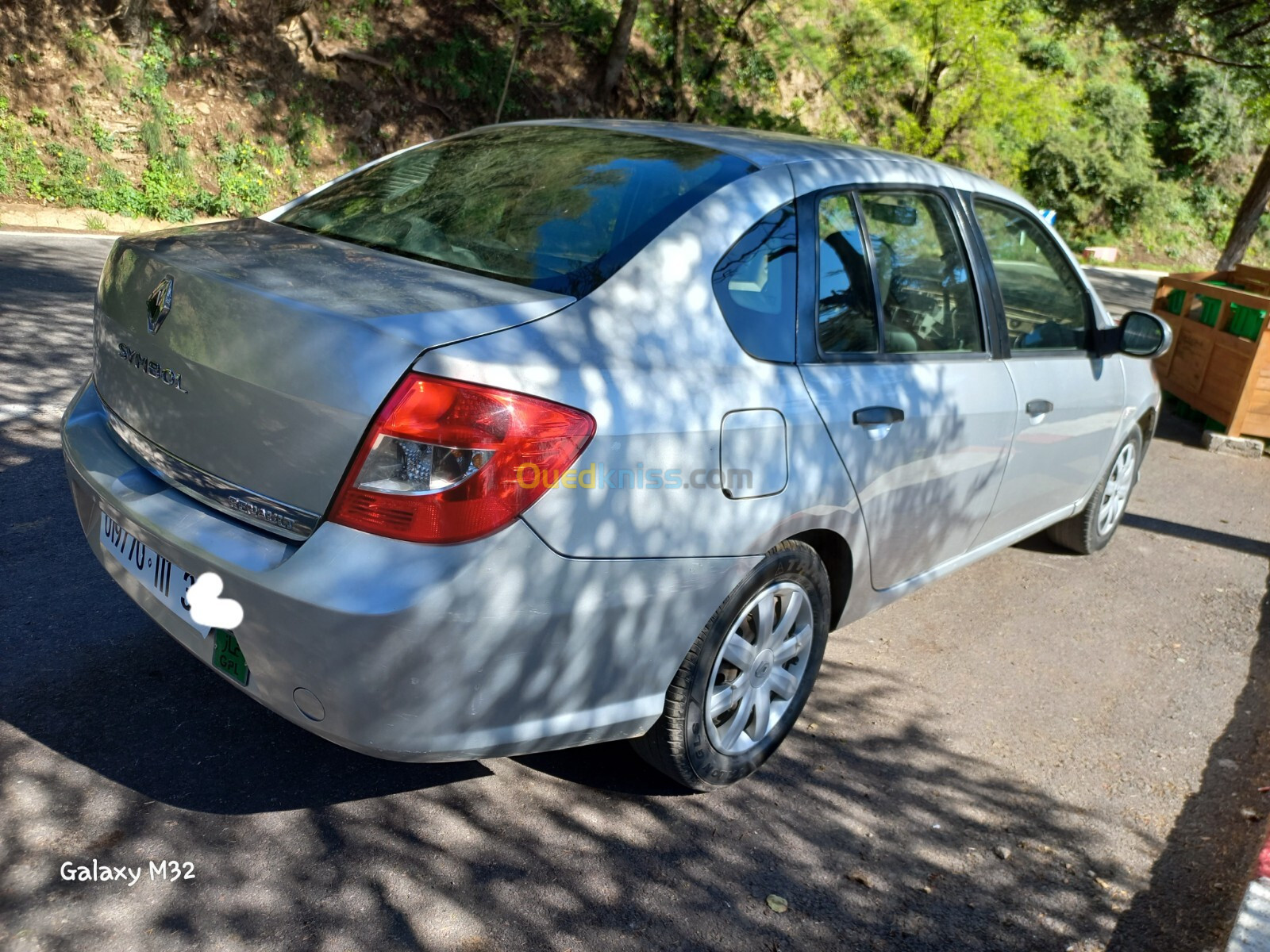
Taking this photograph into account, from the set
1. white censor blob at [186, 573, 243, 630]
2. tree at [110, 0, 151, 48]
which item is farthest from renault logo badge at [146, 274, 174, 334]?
tree at [110, 0, 151, 48]

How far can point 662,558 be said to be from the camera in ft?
8.67

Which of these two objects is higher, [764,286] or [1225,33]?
[1225,33]

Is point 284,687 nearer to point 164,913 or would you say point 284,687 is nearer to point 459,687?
point 459,687

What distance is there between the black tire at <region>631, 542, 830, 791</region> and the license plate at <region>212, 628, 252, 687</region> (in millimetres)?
1064

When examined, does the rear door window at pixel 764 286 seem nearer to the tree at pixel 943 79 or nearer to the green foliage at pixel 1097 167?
the tree at pixel 943 79

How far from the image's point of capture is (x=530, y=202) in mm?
3180

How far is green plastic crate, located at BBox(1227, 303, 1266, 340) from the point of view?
8.70 metres

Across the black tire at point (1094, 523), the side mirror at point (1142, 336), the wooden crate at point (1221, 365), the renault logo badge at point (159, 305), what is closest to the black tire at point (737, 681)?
the renault logo badge at point (159, 305)

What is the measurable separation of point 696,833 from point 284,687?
1.27m

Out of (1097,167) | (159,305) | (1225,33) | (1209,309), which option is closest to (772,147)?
(159,305)

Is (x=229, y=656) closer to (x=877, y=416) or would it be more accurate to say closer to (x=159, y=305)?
(x=159, y=305)

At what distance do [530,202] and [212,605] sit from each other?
145 centimetres

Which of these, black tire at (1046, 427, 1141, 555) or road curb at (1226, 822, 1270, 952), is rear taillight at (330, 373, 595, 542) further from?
black tire at (1046, 427, 1141, 555)

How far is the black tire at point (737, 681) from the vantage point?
9.52 feet
